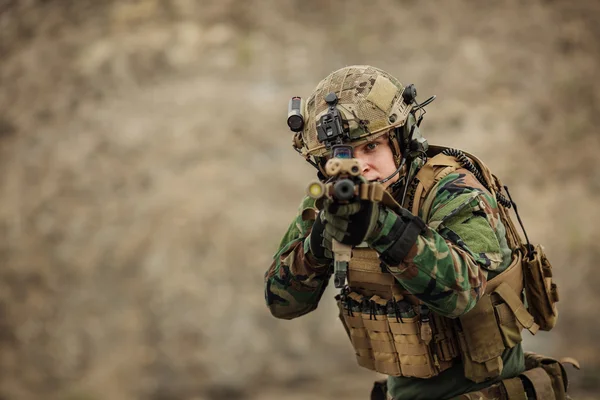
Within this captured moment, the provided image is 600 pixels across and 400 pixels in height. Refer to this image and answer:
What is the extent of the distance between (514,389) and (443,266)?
865 mm

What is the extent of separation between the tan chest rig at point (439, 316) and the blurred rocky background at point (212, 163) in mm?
4444

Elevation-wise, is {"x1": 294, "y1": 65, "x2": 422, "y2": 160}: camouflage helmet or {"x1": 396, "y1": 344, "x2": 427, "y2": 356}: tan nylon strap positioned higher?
{"x1": 294, "y1": 65, "x2": 422, "y2": 160}: camouflage helmet

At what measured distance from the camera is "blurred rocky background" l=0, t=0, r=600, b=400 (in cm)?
764

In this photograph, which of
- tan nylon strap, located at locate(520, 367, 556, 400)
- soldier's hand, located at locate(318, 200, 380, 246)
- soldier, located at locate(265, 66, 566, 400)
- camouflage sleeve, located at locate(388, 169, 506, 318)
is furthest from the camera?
tan nylon strap, located at locate(520, 367, 556, 400)

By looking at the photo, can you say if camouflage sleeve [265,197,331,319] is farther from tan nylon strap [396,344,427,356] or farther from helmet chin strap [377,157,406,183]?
tan nylon strap [396,344,427,356]

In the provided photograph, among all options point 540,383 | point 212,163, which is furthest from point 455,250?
point 212,163

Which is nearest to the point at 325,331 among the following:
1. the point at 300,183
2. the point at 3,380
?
the point at 300,183

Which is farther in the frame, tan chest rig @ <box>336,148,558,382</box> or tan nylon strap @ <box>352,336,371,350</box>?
tan nylon strap @ <box>352,336,371,350</box>

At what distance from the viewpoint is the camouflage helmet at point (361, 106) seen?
2785 mm

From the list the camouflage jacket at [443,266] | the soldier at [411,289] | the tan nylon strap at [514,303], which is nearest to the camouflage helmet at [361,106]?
the soldier at [411,289]

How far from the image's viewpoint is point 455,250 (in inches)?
98.2

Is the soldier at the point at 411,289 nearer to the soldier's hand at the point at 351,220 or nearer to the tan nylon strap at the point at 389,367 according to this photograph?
the tan nylon strap at the point at 389,367

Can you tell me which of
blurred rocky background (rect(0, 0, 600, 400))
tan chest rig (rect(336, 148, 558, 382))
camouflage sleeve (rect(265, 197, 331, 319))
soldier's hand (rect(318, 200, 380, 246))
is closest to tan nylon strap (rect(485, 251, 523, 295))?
tan chest rig (rect(336, 148, 558, 382))

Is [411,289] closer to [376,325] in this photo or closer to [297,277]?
[376,325]
